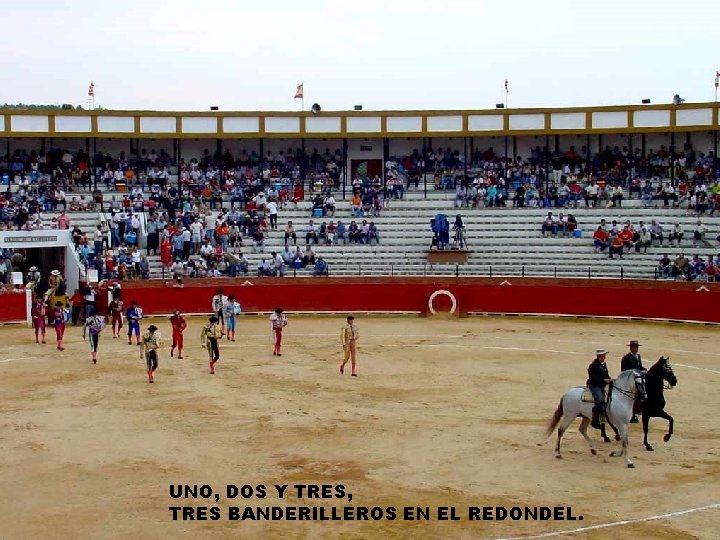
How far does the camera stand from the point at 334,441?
18.8m

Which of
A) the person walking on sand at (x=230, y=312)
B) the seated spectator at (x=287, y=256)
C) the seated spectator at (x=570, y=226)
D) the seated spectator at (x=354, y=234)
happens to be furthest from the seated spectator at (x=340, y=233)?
the person walking on sand at (x=230, y=312)

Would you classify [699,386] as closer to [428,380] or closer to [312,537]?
[428,380]

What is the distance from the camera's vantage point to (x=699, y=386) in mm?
24656

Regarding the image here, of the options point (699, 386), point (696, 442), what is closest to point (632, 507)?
point (696, 442)

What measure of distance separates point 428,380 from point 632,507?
10764 mm

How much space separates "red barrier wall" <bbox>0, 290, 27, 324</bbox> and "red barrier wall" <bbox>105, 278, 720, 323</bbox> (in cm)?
351

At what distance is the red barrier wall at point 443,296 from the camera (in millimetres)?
37969

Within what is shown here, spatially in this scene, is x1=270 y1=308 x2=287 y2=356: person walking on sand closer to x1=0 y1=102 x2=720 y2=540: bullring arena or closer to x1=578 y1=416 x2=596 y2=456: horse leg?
x1=0 y1=102 x2=720 y2=540: bullring arena

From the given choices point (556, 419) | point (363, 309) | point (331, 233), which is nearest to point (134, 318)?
point (363, 309)

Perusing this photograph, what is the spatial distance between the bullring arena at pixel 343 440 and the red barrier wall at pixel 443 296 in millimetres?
6874

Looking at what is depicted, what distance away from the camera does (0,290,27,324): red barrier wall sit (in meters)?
36.8

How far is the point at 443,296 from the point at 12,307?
1462 centimetres

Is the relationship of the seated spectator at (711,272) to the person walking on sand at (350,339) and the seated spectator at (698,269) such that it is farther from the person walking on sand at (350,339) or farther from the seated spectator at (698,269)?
the person walking on sand at (350,339)

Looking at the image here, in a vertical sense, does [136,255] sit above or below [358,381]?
above
